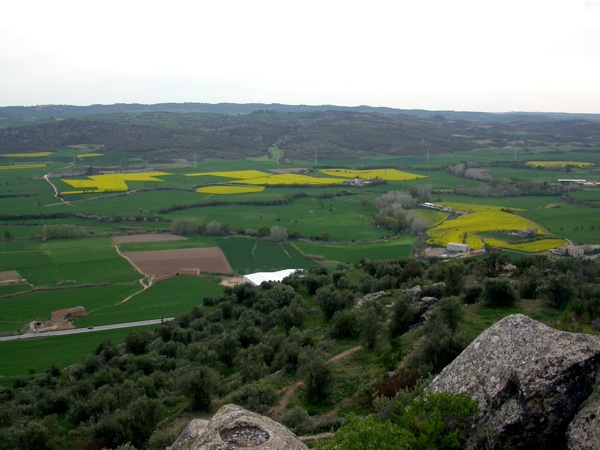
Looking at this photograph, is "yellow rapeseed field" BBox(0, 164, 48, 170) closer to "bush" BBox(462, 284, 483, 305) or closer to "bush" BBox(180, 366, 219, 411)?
"bush" BBox(180, 366, 219, 411)

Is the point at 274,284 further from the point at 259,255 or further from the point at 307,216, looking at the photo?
the point at 307,216

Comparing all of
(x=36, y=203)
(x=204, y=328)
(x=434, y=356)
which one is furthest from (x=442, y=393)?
(x=36, y=203)

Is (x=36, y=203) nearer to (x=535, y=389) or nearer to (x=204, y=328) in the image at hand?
(x=204, y=328)

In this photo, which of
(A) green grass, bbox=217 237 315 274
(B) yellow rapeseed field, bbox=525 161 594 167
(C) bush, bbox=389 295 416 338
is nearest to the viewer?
(C) bush, bbox=389 295 416 338

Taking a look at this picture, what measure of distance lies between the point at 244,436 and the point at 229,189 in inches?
3907

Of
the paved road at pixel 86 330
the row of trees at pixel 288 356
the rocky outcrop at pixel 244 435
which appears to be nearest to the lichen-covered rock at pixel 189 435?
the row of trees at pixel 288 356

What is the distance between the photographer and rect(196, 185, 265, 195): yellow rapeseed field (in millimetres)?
106375

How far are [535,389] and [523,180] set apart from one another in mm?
111845

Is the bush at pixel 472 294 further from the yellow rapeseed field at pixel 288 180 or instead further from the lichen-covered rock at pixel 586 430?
the yellow rapeseed field at pixel 288 180

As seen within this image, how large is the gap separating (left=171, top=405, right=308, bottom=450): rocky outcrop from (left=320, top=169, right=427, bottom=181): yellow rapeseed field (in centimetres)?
11208

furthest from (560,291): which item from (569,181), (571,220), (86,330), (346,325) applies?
(569,181)

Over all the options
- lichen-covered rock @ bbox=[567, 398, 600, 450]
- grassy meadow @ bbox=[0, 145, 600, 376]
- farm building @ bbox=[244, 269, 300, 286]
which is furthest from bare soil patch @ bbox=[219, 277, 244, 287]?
lichen-covered rock @ bbox=[567, 398, 600, 450]

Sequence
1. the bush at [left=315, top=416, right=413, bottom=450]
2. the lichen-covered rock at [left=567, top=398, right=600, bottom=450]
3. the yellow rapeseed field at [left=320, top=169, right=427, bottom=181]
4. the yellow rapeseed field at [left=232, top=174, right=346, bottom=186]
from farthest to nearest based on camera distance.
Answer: the yellow rapeseed field at [left=320, top=169, right=427, bottom=181] → the yellow rapeseed field at [left=232, top=174, right=346, bottom=186] → the lichen-covered rock at [left=567, top=398, right=600, bottom=450] → the bush at [left=315, top=416, right=413, bottom=450]

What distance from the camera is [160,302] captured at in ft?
159
